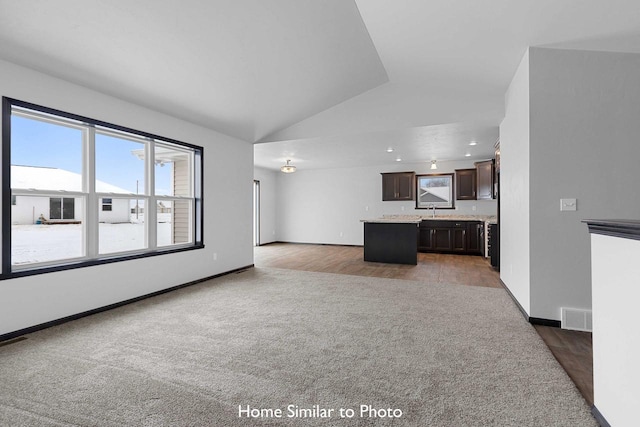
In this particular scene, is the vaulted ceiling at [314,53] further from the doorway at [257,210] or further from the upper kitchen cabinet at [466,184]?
the doorway at [257,210]

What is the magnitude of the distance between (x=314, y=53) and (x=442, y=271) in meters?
4.25

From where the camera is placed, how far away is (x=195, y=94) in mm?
3721

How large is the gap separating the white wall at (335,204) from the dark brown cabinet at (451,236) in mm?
714

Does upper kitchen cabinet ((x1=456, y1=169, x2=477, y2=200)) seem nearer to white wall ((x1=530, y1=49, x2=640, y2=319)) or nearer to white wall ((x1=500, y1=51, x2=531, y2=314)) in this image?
white wall ((x1=500, y1=51, x2=531, y2=314))

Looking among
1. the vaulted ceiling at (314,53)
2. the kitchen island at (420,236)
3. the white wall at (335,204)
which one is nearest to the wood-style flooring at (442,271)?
the kitchen island at (420,236)

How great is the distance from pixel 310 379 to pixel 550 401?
4.74ft

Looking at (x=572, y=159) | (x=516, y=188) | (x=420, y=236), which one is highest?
(x=572, y=159)

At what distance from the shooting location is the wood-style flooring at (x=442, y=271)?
2239mm

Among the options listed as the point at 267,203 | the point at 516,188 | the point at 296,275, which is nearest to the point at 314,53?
the point at 516,188

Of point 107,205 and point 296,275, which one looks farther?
point 296,275

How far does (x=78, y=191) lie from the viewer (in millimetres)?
3277

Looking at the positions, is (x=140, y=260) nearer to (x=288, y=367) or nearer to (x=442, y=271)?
(x=288, y=367)

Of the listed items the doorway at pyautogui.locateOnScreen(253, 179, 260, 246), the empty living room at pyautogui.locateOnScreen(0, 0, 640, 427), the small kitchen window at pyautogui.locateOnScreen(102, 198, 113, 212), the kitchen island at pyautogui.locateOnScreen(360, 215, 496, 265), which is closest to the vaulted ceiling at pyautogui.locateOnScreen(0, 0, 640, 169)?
the empty living room at pyautogui.locateOnScreen(0, 0, 640, 427)

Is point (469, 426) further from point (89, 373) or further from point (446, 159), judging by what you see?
point (446, 159)
